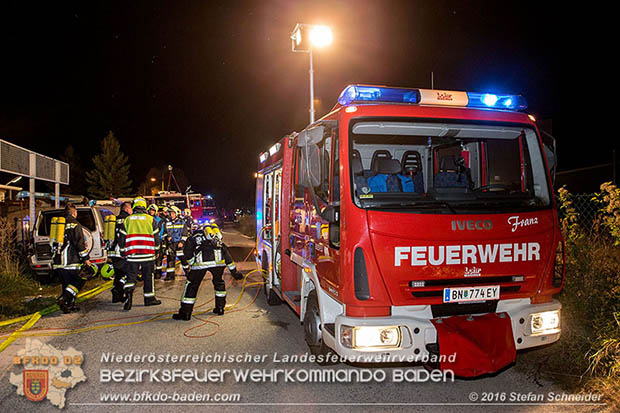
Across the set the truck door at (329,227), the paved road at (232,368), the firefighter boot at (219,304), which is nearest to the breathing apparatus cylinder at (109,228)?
the paved road at (232,368)

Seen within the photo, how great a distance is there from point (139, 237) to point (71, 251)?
43.9 inches

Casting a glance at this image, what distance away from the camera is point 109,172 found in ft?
211

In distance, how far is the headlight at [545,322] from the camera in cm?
377

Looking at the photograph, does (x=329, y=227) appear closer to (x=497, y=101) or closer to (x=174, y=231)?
(x=497, y=101)

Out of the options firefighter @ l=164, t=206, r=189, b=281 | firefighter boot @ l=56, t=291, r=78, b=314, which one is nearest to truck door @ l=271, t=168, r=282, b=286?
A: firefighter boot @ l=56, t=291, r=78, b=314

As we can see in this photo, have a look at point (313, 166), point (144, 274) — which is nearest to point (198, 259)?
point (144, 274)

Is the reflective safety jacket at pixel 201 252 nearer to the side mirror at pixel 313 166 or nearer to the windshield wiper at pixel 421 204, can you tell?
the side mirror at pixel 313 166

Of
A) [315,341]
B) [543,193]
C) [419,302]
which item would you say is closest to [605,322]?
[543,193]

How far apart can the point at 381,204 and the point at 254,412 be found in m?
2.06

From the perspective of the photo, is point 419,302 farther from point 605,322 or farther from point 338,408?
point 605,322

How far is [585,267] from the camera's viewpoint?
4.93 m

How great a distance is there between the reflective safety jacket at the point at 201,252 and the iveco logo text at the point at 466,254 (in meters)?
3.74

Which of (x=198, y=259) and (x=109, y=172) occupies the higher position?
(x=109, y=172)

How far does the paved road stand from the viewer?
3746 millimetres
